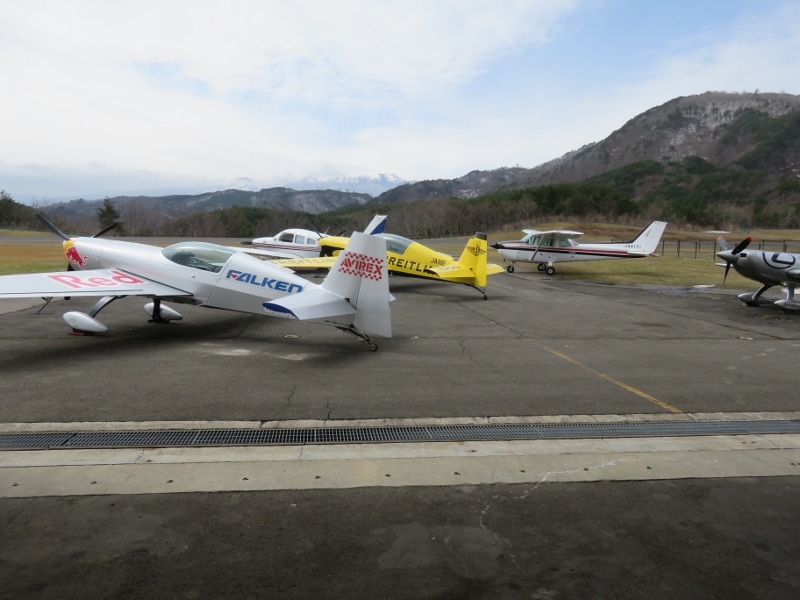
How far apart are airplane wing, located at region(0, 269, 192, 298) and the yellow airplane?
21.8ft

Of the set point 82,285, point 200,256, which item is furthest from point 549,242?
point 82,285

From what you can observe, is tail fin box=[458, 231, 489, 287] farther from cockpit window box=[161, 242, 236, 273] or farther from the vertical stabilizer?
cockpit window box=[161, 242, 236, 273]

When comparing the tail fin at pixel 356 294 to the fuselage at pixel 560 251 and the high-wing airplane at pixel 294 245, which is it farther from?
the fuselage at pixel 560 251

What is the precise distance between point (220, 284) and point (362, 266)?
2926 mm

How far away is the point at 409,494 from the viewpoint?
422cm

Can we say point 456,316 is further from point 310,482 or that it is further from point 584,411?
point 310,482

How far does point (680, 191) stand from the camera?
5182 inches

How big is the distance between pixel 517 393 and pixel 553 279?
17080 mm

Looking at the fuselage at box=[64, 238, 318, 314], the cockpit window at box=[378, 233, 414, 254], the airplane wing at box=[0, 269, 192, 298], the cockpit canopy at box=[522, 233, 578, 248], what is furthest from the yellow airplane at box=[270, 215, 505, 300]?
the cockpit canopy at box=[522, 233, 578, 248]

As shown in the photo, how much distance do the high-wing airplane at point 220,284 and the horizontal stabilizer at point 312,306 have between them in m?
0.02

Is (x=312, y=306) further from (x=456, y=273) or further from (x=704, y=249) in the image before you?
(x=704, y=249)

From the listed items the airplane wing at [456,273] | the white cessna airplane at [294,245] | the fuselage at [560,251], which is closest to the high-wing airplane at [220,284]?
the airplane wing at [456,273]

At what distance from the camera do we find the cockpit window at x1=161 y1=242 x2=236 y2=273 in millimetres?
9859

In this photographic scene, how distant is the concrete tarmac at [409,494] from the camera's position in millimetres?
3201
